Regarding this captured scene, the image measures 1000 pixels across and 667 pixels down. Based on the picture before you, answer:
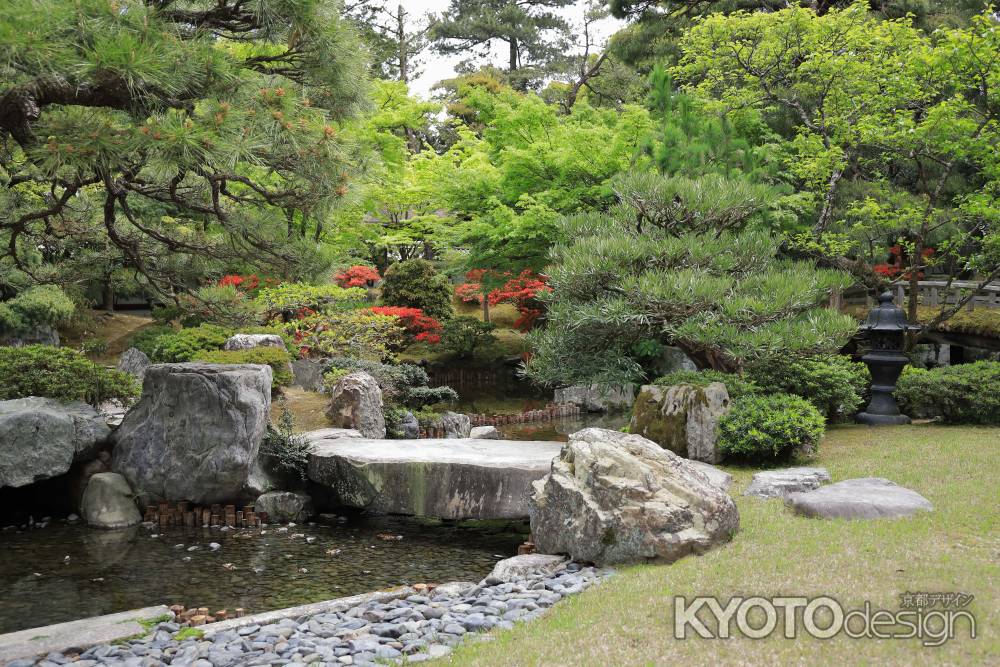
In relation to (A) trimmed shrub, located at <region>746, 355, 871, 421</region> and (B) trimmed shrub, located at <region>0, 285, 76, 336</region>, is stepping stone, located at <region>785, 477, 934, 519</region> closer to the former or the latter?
(A) trimmed shrub, located at <region>746, 355, 871, 421</region>

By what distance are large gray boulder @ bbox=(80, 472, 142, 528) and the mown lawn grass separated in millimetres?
5930

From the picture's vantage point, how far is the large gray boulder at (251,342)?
12102 millimetres

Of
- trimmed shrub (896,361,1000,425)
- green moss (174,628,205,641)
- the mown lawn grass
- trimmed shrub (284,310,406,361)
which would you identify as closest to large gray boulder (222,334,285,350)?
trimmed shrub (284,310,406,361)

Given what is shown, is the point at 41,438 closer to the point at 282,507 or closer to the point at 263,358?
the point at 282,507

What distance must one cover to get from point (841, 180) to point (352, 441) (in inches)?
409

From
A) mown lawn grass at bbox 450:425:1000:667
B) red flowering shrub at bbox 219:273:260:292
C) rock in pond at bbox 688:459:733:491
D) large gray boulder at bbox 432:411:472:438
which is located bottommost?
large gray boulder at bbox 432:411:472:438

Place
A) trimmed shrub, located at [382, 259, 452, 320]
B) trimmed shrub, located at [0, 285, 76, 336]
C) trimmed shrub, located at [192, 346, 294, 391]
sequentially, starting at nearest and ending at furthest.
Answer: trimmed shrub, located at [192, 346, 294, 391] < trimmed shrub, located at [0, 285, 76, 336] < trimmed shrub, located at [382, 259, 452, 320]

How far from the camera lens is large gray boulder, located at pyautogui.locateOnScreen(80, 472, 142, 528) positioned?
837 cm


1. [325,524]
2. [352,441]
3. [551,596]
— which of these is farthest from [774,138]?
[551,596]

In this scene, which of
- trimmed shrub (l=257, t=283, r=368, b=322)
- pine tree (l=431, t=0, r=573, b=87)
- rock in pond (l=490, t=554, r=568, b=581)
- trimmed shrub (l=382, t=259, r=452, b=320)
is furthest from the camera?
pine tree (l=431, t=0, r=573, b=87)

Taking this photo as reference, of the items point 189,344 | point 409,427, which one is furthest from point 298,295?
point 409,427

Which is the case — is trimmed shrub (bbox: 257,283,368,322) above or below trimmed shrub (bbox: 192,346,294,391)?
above

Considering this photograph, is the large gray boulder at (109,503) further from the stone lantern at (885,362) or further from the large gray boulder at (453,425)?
the stone lantern at (885,362)

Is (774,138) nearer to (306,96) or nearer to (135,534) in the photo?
(306,96)
